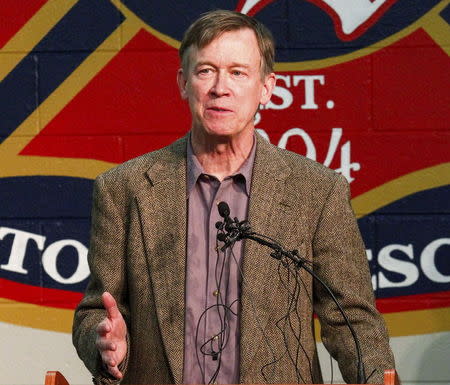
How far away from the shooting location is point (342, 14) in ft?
15.3

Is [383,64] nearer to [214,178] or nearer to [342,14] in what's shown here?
[342,14]

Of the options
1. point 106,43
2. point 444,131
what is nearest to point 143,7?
point 106,43

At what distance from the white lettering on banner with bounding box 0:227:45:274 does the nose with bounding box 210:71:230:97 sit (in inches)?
70.7

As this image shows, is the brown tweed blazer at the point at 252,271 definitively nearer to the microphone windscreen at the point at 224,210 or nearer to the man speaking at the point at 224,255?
the man speaking at the point at 224,255

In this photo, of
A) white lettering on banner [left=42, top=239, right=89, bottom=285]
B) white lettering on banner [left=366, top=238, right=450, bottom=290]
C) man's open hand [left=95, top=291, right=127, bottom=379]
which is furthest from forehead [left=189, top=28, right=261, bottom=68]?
white lettering on banner [left=42, top=239, right=89, bottom=285]

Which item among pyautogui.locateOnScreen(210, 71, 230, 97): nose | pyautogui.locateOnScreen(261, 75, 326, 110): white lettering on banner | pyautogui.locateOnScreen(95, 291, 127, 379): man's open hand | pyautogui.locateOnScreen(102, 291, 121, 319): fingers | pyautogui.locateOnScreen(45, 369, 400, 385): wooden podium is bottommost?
pyautogui.locateOnScreen(45, 369, 400, 385): wooden podium

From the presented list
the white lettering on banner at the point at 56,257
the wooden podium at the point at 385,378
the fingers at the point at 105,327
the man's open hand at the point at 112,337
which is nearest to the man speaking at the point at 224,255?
the man's open hand at the point at 112,337

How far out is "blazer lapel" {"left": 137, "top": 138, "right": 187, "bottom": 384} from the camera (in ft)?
10.2

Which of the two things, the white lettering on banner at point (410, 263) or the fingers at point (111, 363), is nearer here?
the fingers at point (111, 363)

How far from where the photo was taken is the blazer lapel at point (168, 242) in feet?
10.2

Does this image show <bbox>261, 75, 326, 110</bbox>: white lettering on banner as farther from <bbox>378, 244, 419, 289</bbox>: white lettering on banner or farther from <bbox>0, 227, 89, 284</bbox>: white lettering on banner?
<bbox>0, 227, 89, 284</bbox>: white lettering on banner

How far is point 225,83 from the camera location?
124 inches

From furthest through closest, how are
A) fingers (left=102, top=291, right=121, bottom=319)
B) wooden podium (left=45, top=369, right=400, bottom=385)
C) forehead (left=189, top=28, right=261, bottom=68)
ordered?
forehead (left=189, top=28, right=261, bottom=68) < fingers (left=102, top=291, right=121, bottom=319) < wooden podium (left=45, top=369, right=400, bottom=385)

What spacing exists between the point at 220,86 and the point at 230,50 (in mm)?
105
